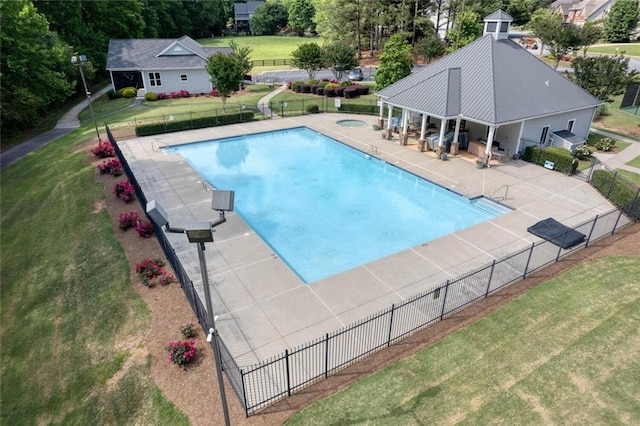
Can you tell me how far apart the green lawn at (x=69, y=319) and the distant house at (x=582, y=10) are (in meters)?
109

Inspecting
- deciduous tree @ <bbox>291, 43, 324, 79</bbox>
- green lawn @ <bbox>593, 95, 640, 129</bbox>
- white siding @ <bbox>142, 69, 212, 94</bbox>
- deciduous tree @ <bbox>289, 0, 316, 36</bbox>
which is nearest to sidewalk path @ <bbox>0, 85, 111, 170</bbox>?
white siding @ <bbox>142, 69, 212, 94</bbox>

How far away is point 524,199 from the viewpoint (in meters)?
21.5

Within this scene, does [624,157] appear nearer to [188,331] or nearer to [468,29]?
[188,331]

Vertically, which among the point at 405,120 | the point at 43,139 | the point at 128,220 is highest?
the point at 405,120

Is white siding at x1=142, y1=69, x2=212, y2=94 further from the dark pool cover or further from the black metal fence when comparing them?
the dark pool cover

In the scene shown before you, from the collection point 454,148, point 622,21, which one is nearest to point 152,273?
point 454,148

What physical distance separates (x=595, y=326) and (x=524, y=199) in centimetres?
1029

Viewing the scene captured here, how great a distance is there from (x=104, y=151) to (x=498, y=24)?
3062 cm

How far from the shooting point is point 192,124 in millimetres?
36156

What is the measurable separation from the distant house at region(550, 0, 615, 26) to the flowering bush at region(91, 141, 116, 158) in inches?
4080

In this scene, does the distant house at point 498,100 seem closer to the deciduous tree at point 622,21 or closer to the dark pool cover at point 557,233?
the dark pool cover at point 557,233

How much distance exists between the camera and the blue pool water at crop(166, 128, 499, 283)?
18.7 metres

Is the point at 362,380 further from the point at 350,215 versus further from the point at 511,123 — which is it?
the point at 511,123

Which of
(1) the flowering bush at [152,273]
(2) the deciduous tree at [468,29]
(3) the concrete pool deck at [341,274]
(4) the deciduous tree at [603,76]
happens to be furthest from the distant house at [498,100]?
(2) the deciduous tree at [468,29]
